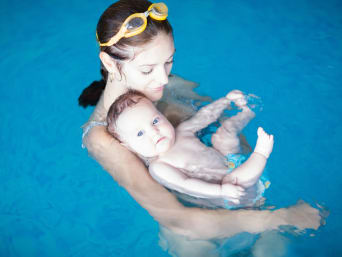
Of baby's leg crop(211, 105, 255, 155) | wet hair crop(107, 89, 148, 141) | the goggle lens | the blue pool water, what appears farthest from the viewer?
the blue pool water

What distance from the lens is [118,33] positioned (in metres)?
1.99

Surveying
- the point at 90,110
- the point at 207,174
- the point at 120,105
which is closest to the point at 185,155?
the point at 207,174

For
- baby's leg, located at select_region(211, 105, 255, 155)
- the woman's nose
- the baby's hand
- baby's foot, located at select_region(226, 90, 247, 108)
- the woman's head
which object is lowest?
the baby's hand

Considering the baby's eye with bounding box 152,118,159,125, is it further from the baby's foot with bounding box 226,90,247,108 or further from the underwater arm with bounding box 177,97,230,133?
the baby's foot with bounding box 226,90,247,108

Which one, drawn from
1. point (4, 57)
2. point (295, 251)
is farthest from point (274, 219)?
point (4, 57)

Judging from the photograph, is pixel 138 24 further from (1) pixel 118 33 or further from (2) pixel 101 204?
(2) pixel 101 204

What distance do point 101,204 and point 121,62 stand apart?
1.43 metres

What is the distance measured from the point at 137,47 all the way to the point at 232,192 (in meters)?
1.09

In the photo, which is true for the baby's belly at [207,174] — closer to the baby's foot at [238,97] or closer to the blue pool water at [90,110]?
the baby's foot at [238,97]

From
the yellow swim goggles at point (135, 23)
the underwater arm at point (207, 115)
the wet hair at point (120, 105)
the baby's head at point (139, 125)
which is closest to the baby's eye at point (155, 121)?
the baby's head at point (139, 125)

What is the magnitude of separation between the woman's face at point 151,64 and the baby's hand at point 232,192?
80 centimetres

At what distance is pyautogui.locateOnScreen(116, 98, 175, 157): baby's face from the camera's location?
7.06 feet

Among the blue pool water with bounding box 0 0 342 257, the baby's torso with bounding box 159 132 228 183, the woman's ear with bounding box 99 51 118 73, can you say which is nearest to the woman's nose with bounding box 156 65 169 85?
the woman's ear with bounding box 99 51 118 73

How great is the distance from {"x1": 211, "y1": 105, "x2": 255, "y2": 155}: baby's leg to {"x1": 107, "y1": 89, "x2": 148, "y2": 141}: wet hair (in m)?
0.73
